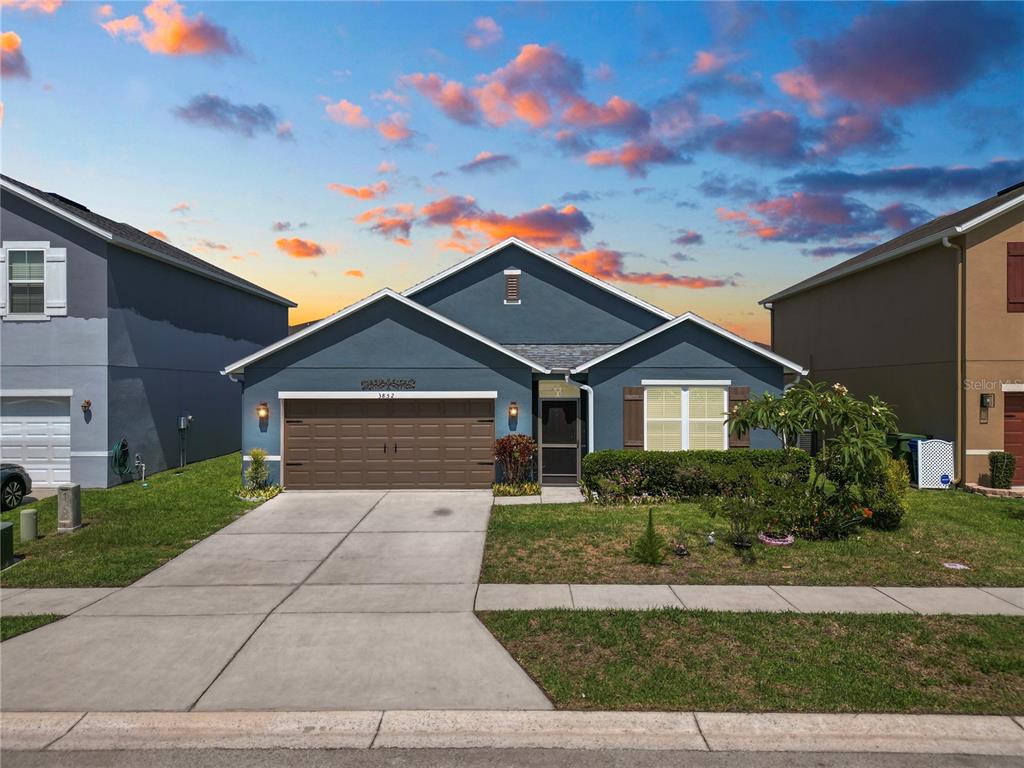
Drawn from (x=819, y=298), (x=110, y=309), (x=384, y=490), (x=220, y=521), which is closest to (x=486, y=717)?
(x=220, y=521)

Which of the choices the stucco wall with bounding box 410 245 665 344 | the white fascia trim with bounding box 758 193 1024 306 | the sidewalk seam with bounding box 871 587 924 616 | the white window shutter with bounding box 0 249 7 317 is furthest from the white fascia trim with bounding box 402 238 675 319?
the sidewalk seam with bounding box 871 587 924 616

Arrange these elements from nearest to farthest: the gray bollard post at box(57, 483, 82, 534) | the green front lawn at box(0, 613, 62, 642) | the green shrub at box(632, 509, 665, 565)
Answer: the green front lawn at box(0, 613, 62, 642) → the green shrub at box(632, 509, 665, 565) → the gray bollard post at box(57, 483, 82, 534)

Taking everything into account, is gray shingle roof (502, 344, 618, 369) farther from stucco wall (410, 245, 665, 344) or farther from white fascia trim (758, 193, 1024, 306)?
white fascia trim (758, 193, 1024, 306)

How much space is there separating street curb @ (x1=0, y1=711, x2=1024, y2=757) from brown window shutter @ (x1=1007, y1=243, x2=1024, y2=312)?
1512 centimetres

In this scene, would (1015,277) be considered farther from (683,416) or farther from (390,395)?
(390,395)

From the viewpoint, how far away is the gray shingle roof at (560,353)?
1820 cm

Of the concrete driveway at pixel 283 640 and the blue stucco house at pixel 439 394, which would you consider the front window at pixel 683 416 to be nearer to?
the blue stucco house at pixel 439 394

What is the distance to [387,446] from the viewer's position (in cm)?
1692

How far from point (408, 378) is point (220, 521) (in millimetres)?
5754

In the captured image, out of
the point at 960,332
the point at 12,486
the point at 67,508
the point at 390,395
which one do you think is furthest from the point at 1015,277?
the point at 12,486

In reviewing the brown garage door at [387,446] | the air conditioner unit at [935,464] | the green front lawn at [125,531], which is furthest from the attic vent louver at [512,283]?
the air conditioner unit at [935,464]

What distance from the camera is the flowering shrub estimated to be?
53.9 feet

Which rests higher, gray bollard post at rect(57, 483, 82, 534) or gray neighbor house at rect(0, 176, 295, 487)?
gray neighbor house at rect(0, 176, 295, 487)

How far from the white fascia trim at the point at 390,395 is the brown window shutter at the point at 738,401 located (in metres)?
6.27
